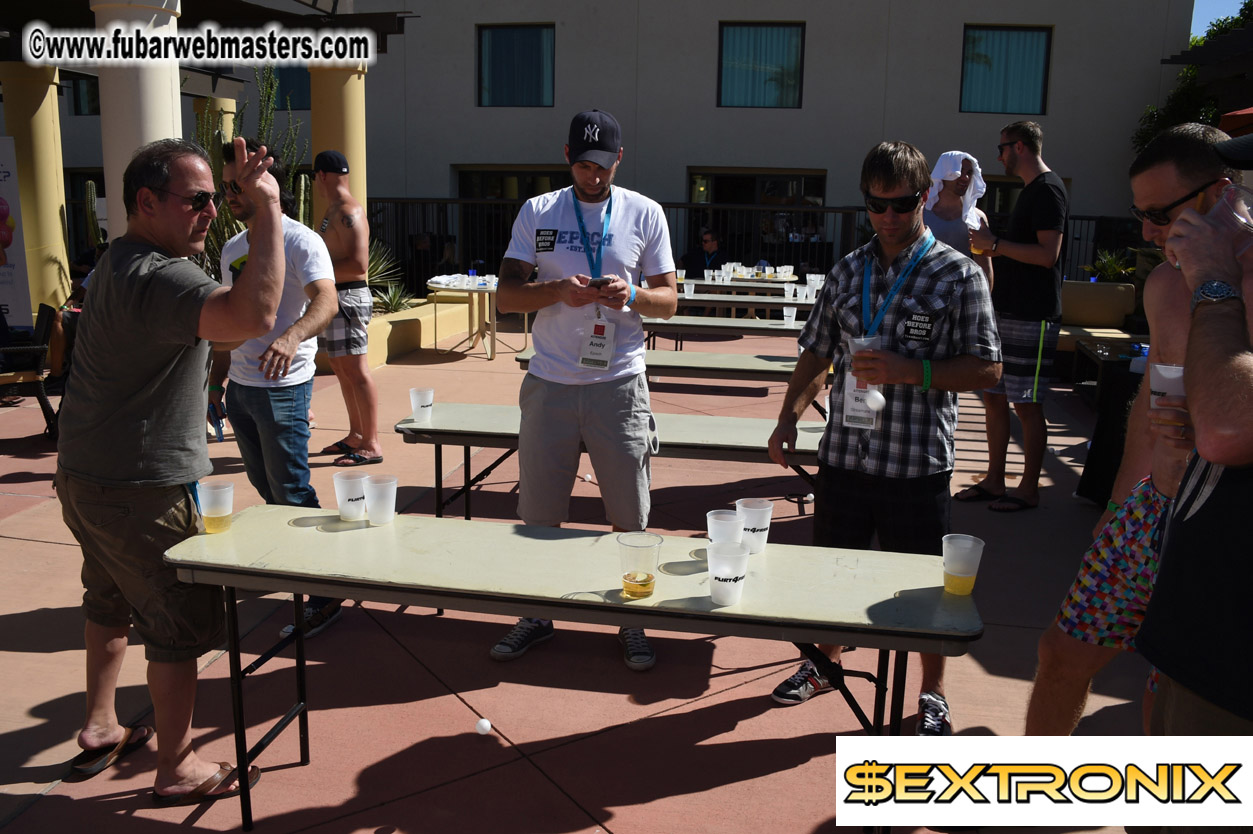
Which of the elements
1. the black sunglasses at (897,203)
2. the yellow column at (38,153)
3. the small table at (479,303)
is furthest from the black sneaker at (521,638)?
the yellow column at (38,153)

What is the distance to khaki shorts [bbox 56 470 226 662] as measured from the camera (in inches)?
107

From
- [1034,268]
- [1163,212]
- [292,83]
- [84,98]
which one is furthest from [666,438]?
[84,98]

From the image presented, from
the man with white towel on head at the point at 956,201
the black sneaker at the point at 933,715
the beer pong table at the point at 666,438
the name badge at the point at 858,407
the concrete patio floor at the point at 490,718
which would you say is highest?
the man with white towel on head at the point at 956,201

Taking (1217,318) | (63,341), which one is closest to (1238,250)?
(1217,318)

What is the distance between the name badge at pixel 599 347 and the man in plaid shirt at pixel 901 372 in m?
0.85

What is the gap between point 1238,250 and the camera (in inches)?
69.0

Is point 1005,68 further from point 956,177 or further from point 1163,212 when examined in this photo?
point 1163,212

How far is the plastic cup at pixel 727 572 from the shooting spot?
Result: 8.12ft

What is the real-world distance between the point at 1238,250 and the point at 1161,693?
0.88 m

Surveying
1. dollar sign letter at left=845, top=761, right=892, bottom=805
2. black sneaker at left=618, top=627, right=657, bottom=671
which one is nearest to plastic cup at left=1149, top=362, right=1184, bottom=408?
dollar sign letter at left=845, top=761, right=892, bottom=805

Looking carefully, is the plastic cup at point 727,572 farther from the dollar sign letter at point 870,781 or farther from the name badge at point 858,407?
the name badge at point 858,407

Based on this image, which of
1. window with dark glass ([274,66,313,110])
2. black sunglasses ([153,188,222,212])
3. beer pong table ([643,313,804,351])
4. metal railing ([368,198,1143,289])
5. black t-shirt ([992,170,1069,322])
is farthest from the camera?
window with dark glass ([274,66,313,110])

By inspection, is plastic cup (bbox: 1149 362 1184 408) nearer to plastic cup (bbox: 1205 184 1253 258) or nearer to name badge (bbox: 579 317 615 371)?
plastic cup (bbox: 1205 184 1253 258)

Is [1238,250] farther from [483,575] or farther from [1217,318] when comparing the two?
[483,575]
